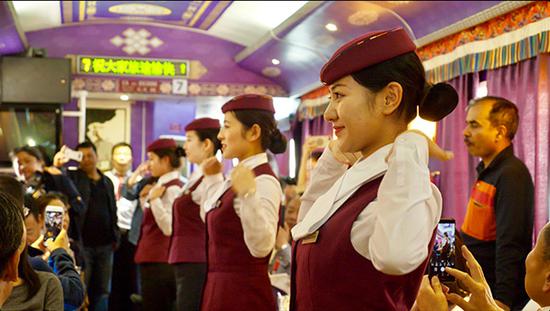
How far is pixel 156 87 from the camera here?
9945 mm

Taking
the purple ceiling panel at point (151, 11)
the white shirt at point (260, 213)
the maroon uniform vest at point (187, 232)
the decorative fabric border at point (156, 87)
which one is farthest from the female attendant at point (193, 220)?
the decorative fabric border at point (156, 87)

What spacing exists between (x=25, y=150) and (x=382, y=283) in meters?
4.52

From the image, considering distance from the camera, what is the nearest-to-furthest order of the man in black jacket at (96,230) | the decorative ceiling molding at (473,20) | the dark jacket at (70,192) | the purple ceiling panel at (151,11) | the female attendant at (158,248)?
the decorative ceiling molding at (473,20) → the female attendant at (158,248) → the dark jacket at (70,192) → the man in black jacket at (96,230) → the purple ceiling panel at (151,11)

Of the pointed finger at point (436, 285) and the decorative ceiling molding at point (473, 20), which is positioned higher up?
the decorative ceiling molding at point (473, 20)

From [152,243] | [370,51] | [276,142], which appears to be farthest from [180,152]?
[370,51]

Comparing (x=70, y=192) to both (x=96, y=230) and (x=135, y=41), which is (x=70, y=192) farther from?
(x=135, y=41)

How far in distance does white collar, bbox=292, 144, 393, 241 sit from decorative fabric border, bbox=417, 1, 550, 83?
301 centimetres

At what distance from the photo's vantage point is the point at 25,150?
5.57m

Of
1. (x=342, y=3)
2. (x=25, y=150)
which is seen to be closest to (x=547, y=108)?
(x=342, y=3)

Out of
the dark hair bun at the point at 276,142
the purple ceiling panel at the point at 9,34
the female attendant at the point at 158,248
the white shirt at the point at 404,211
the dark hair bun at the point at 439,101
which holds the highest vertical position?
the purple ceiling panel at the point at 9,34

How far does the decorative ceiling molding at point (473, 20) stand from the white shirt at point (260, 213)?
235 centimetres

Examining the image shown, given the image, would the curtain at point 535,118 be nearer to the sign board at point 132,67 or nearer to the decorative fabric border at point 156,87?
the decorative fabric border at point 156,87

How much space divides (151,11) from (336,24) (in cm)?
303

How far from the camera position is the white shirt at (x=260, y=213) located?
107 inches
